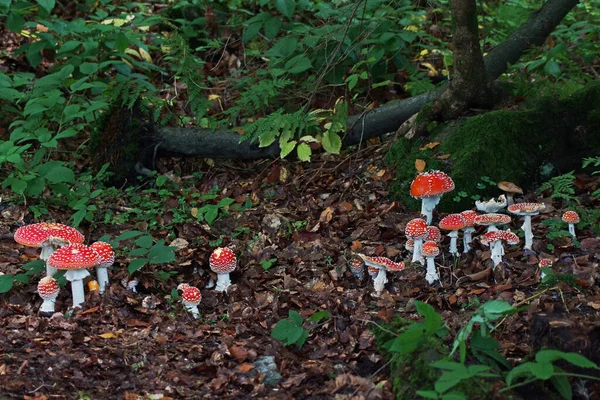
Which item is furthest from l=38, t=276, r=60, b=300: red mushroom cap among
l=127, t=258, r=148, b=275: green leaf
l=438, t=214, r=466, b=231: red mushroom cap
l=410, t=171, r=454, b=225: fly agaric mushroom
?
l=438, t=214, r=466, b=231: red mushroom cap

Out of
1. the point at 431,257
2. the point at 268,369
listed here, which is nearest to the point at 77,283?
the point at 268,369

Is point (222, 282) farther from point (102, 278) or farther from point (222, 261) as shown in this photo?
point (102, 278)

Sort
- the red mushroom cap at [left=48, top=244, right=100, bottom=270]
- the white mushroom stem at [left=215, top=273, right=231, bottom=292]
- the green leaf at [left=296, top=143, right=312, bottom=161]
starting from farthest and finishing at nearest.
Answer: the green leaf at [left=296, top=143, right=312, bottom=161] < the white mushroom stem at [left=215, top=273, right=231, bottom=292] < the red mushroom cap at [left=48, top=244, right=100, bottom=270]

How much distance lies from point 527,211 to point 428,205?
1.02 m

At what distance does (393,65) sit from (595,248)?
16.5 feet

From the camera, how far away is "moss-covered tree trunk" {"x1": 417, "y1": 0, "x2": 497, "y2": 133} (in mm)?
7496

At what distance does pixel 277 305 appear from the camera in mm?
6059

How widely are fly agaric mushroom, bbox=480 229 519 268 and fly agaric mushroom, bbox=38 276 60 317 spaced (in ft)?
12.8

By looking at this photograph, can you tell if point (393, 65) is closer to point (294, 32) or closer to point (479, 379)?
point (294, 32)

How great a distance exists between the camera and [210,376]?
194 inches

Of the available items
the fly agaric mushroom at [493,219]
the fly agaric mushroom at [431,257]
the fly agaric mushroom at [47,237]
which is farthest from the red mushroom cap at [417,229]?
the fly agaric mushroom at [47,237]

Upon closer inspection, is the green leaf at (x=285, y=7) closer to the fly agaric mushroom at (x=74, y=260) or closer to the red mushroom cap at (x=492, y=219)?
the red mushroom cap at (x=492, y=219)

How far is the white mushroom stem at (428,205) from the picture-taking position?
6.69m

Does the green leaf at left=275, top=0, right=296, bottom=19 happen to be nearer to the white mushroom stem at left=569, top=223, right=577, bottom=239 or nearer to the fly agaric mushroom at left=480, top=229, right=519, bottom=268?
the fly agaric mushroom at left=480, top=229, right=519, bottom=268
